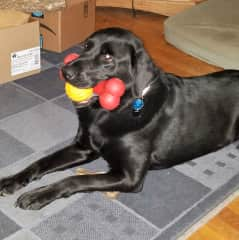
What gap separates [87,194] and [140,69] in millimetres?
531

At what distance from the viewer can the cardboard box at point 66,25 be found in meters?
2.78

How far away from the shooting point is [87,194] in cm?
181

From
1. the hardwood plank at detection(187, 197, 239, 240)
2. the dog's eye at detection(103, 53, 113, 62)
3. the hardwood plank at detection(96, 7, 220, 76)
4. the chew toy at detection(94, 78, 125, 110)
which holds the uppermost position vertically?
the dog's eye at detection(103, 53, 113, 62)

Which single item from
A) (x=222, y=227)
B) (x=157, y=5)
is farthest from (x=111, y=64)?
(x=157, y=5)

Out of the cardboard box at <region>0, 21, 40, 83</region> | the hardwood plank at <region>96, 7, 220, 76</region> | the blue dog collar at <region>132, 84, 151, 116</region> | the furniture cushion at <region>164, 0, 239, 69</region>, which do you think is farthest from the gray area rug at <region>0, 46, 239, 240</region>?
the hardwood plank at <region>96, 7, 220, 76</region>

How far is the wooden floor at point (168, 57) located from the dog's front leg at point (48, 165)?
1.76 feet

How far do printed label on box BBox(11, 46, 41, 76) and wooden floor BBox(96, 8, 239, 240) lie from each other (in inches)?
28.7

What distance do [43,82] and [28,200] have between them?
1.01 metres

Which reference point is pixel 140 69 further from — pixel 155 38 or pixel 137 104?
pixel 155 38

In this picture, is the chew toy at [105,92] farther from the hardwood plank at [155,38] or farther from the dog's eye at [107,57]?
the hardwood plank at [155,38]

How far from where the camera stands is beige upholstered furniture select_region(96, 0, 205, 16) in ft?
11.6

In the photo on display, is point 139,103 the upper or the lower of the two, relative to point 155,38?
upper

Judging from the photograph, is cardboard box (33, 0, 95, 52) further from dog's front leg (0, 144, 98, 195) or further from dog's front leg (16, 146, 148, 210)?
dog's front leg (16, 146, 148, 210)

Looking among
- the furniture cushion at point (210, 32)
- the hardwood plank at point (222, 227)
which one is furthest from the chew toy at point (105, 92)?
the furniture cushion at point (210, 32)
